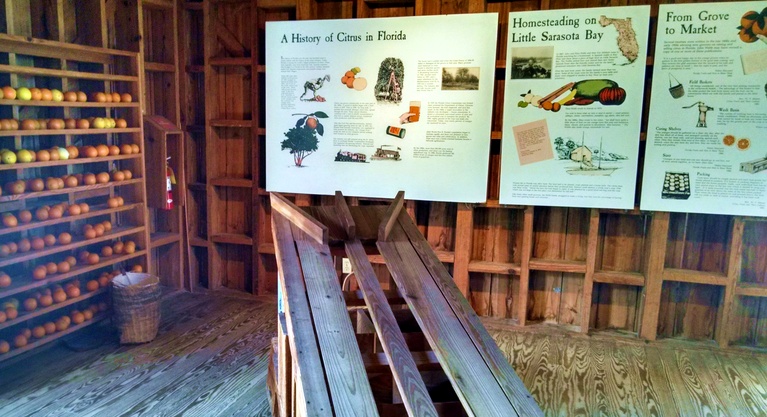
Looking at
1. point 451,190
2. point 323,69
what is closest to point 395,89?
point 323,69

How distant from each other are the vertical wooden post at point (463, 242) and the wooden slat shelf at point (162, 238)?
7.81ft

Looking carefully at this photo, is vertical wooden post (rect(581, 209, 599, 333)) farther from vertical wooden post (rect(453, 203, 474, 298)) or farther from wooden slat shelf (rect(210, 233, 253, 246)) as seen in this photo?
wooden slat shelf (rect(210, 233, 253, 246))

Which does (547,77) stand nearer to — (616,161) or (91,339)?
(616,161)

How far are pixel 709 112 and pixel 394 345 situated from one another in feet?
10.1

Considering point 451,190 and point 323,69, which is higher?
point 323,69

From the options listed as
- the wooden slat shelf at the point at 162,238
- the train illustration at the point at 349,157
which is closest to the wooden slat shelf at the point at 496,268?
the train illustration at the point at 349,157

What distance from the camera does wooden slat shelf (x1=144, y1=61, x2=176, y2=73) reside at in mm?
4454

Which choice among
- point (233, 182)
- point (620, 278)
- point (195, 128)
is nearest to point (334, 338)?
point (620, 278)

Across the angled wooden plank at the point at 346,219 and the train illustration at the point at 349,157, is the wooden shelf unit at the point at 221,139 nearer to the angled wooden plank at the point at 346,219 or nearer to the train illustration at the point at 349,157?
the train illustration at the point at 349,157

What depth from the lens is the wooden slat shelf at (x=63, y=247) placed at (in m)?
3.31

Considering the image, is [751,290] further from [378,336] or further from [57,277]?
[57,277]

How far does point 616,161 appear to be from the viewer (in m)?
3.87

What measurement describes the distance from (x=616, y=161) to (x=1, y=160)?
386 centimetres

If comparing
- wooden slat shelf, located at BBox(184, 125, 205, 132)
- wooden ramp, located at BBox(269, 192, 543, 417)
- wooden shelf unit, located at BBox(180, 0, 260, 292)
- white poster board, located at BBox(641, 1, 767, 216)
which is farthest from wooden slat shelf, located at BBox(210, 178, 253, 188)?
white poster board, located at BBox(641, 1, 767, 216)
